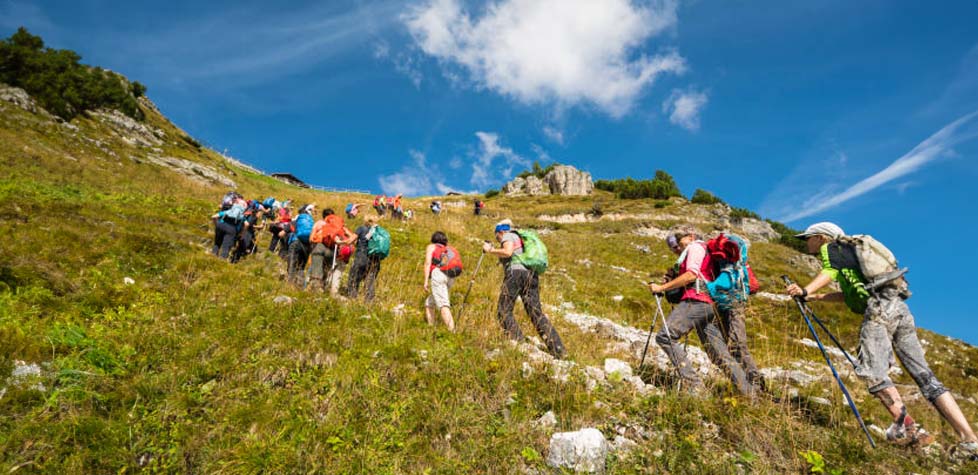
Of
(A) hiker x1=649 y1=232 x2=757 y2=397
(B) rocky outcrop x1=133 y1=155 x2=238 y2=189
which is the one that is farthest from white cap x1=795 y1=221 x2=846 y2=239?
→ (B) rocky outcrop x1=133 y1=155 x2=238 y2=189

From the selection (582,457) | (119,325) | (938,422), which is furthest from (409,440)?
(938,422)

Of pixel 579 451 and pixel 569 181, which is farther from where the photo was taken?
pixel 569 181

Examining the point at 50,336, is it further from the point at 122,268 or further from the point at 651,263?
the point at 651,263

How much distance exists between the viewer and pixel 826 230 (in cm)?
523

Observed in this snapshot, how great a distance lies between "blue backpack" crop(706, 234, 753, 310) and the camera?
550 centimetres

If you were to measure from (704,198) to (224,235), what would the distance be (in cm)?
7283

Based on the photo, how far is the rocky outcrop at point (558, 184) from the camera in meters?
95.3

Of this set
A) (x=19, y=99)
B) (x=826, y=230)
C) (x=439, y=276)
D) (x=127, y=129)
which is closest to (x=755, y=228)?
(x=826, y=230)

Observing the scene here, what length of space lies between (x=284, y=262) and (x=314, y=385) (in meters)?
7.14

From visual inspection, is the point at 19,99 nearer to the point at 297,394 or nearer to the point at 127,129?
the point at 127,129

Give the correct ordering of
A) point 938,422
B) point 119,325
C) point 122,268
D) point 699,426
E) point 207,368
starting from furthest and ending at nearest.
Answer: point 122,268 < point 938,422 < point 119,325 < point 207,368 < point 699,426

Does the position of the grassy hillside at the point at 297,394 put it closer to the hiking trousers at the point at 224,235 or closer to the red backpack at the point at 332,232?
the red backpack at the point at 332,232

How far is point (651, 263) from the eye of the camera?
23062mm

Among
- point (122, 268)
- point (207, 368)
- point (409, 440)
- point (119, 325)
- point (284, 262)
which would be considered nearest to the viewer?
point (409, 440)
